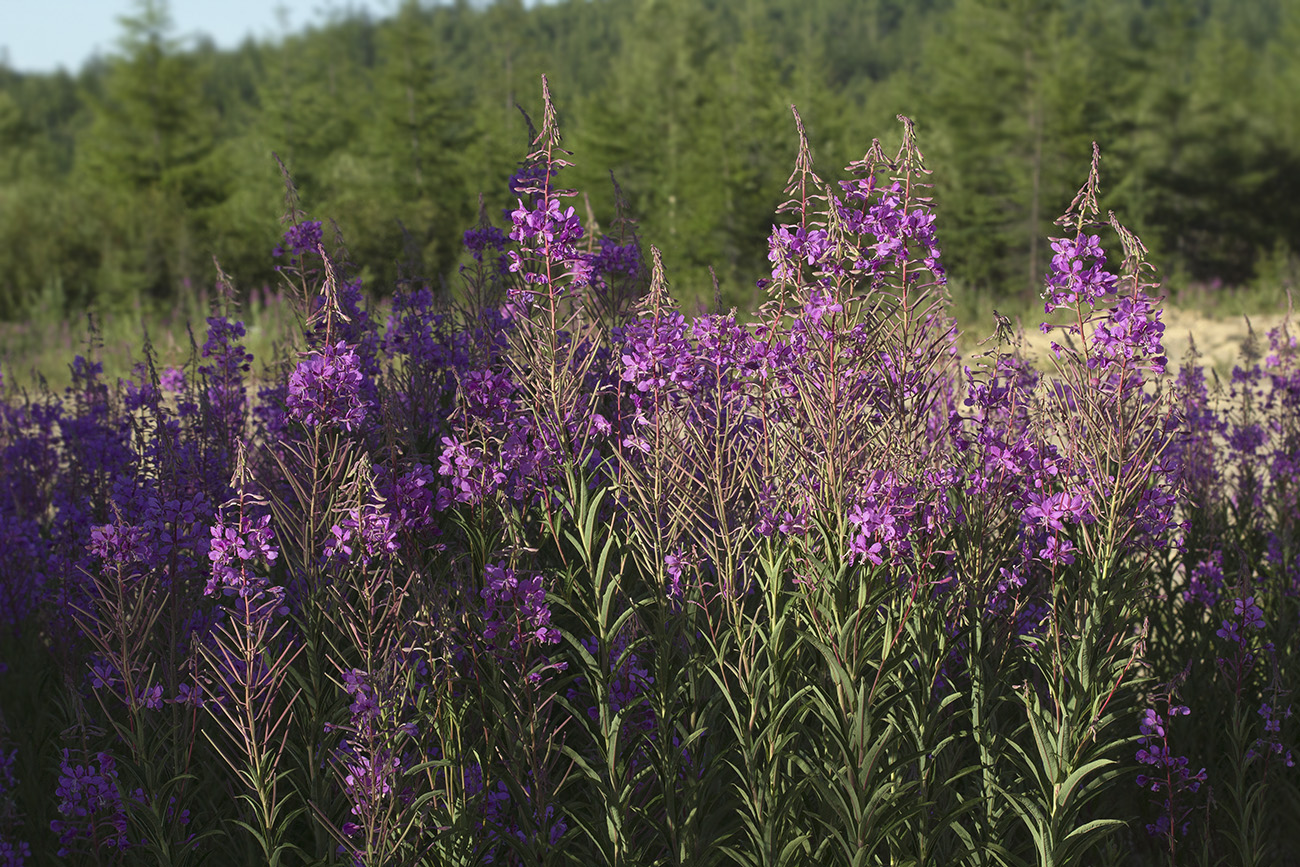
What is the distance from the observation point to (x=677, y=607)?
11.2ft

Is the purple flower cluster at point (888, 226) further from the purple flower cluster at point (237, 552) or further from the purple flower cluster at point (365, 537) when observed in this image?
the purple flower cluster at point (237, 552)

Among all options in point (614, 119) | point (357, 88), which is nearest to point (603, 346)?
point (614, 119)

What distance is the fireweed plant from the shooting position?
2.96 m

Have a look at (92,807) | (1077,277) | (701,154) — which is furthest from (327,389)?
(701,154)

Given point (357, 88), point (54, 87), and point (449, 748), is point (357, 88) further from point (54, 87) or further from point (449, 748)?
point (54, 87)

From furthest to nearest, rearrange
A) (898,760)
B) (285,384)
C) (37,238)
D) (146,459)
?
(37,238), (285,384), (146,459), (898,760)

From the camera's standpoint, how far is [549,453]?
3.29m

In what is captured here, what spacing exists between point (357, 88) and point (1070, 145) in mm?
38079

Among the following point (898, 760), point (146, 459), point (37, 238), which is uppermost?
point (37, 238)

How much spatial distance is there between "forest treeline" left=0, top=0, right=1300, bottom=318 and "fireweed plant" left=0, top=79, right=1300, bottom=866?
17.7 metres

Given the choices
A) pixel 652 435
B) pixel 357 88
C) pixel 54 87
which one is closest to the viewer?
pixel 652 435

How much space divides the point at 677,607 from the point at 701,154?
2605 centimetres

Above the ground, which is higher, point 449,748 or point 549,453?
point 549,453

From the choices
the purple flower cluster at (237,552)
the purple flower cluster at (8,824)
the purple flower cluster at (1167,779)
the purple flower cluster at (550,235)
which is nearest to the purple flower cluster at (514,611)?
the purple flower cluster at (237,552)
